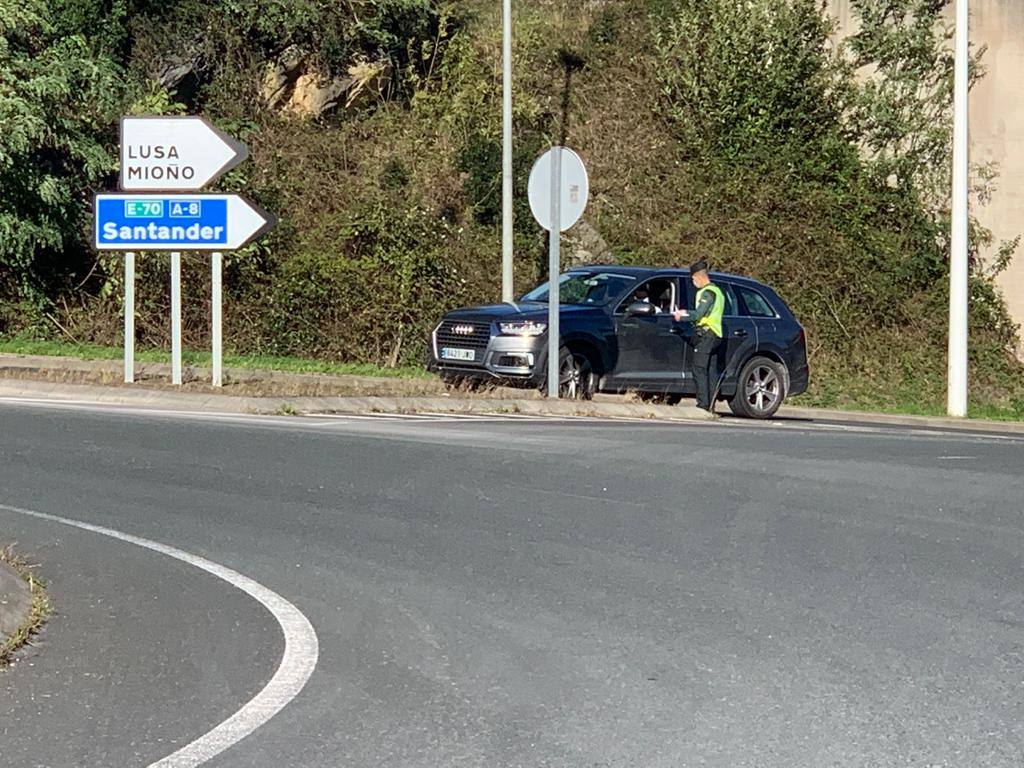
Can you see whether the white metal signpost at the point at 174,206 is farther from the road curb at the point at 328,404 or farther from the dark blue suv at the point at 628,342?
the dark blue suv at the point at 628,342

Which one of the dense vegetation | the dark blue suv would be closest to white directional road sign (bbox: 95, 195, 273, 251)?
the dark blue suv

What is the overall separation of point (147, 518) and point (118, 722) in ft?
14.9

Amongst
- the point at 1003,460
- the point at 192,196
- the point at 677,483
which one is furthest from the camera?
the point at 192,196

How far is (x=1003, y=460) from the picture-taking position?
1412 centimetres

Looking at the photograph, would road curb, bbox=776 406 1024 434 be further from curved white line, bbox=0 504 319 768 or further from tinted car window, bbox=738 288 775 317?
curved white line, bbox=0 504 319 768

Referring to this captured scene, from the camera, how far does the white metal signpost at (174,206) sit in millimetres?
19625

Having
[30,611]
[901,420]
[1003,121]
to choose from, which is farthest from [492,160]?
[30,611]

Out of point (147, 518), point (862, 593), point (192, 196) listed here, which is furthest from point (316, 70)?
point (862, 593)

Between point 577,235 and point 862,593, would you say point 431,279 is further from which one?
point 862,593

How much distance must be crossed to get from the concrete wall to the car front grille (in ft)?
57.0

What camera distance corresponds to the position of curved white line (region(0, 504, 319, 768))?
5602mm

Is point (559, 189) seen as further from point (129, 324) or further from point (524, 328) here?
point (129, 324)

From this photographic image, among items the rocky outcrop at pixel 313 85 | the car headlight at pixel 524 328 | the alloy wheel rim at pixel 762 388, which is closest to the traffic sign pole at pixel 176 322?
the car headlight at pixel 524 328

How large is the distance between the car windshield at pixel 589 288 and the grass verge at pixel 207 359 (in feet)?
10.8
